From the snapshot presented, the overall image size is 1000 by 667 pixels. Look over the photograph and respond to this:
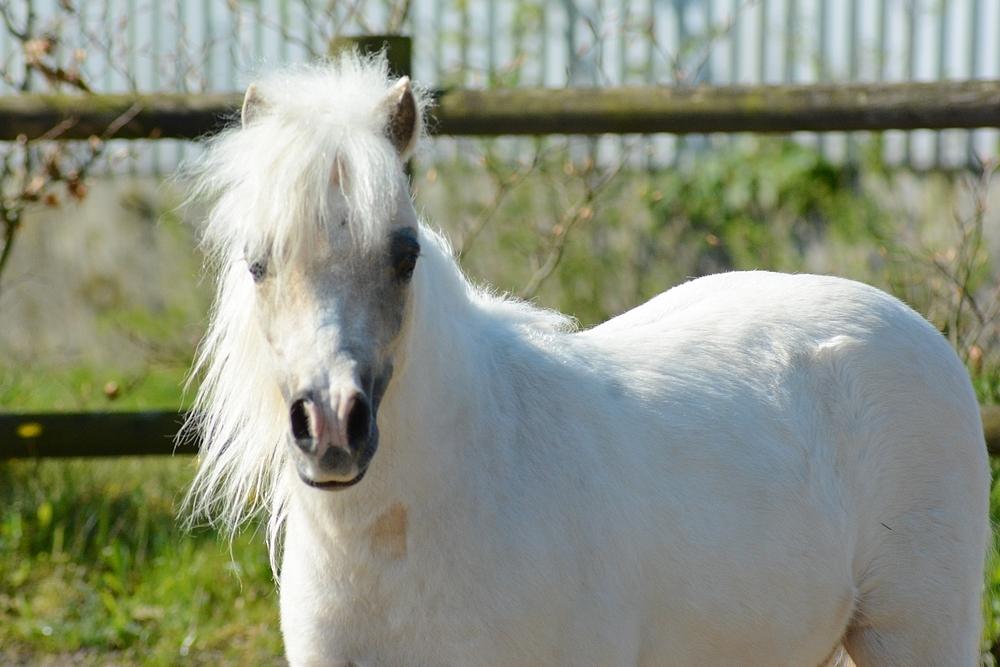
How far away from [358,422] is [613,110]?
6.91ft

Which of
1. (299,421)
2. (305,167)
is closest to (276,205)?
(305,167)

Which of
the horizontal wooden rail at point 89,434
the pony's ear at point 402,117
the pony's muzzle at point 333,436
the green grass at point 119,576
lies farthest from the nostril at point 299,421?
Answer: the green grass at point 119,576

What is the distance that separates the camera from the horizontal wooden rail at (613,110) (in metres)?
3.77

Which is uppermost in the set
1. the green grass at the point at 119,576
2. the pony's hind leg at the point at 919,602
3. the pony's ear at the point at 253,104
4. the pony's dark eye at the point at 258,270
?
the pony's ear at the point at 253,104

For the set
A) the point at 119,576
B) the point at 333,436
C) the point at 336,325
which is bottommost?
the point at 119,576

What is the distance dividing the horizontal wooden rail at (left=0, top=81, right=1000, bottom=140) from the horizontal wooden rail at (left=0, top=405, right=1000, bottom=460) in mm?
912

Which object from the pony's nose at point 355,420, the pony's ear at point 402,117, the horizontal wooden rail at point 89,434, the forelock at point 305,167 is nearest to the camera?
the pony's nose at point 355,420

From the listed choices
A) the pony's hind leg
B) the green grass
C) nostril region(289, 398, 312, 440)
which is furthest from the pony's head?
the green grass

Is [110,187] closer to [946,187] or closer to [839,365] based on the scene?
[946,187]

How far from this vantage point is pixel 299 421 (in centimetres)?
200

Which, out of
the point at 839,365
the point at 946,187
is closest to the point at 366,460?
the point at 839,365

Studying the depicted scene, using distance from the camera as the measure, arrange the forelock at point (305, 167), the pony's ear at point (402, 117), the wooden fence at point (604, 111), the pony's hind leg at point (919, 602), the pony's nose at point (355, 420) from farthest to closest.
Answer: the wooden fence at point (604, 111)
the pony's hind leg at point (919, 602)
the pony's ear at point (402, 117)
the forelock at point (305, 167)
the pony's nose at point (355, 420)

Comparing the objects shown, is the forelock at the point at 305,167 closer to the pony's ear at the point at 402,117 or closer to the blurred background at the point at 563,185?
the pony's ear at the point at 402,117

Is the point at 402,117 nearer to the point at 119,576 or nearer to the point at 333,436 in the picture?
the point at 333,436
